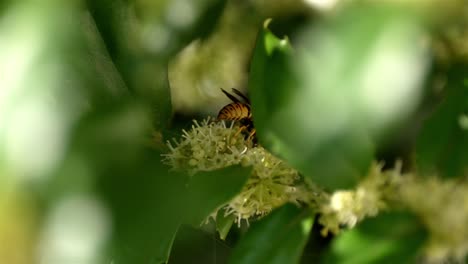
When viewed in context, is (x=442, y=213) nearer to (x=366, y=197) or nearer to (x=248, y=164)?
(x=366, y=197)

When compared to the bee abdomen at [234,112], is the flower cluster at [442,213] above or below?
below

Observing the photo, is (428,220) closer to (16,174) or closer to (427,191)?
(427,191)

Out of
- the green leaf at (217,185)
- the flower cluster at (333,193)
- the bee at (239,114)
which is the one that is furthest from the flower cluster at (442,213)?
the bee at (239,114)

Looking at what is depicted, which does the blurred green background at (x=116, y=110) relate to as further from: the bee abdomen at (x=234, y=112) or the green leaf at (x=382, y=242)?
the bee abdomen at (x=234, y=112)

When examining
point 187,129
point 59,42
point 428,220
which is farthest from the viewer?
point 187,129

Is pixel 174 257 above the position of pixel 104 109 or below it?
below

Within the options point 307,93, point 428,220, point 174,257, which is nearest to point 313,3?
→ point 307,93
